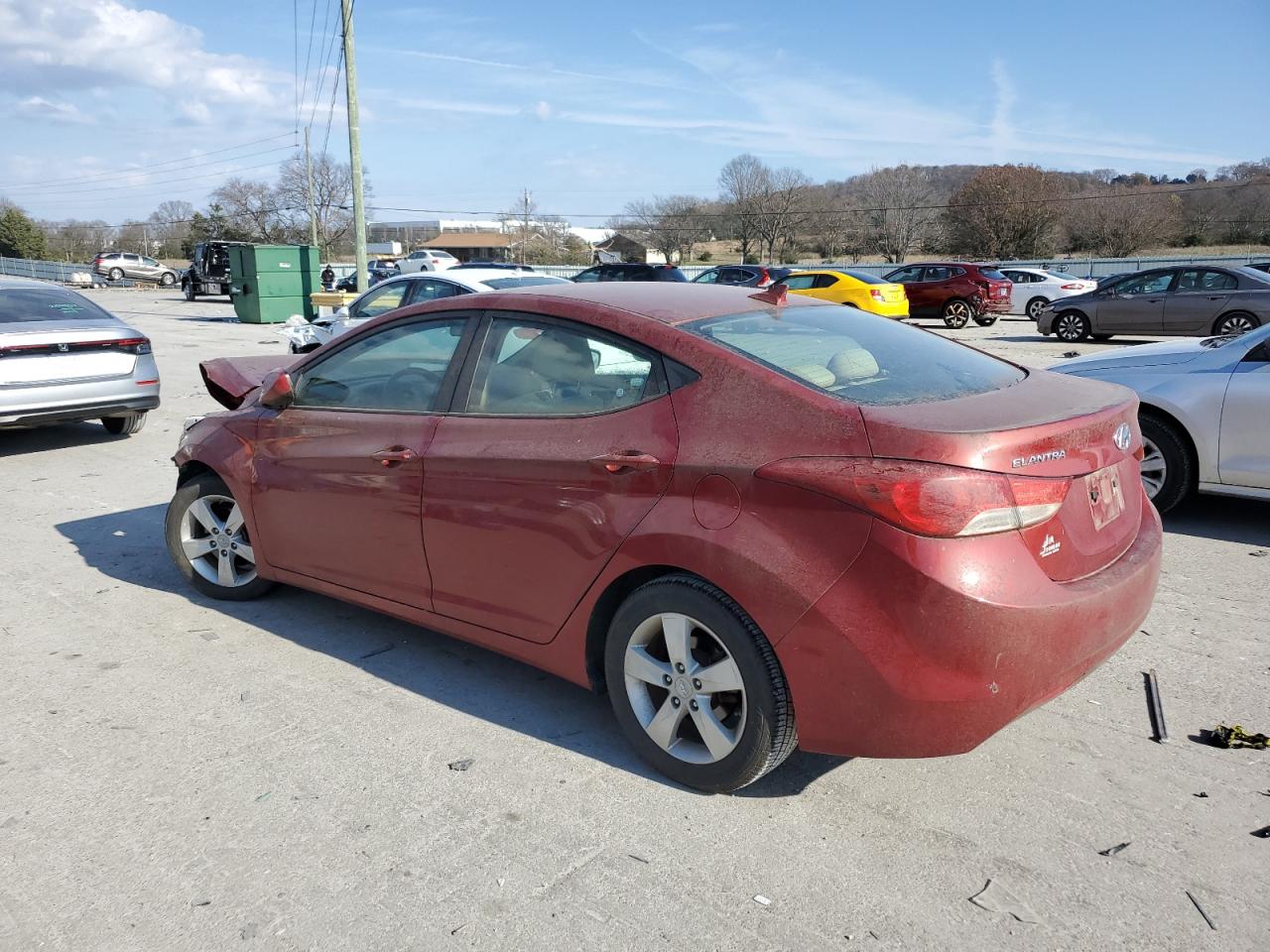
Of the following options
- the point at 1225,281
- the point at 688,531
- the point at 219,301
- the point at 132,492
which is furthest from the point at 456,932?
the point at 219,301

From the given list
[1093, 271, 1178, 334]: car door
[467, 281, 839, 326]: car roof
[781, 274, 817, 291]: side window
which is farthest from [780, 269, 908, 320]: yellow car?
[467, 281, 839, 326]: car roof

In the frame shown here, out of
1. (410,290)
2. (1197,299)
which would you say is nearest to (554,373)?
(410,290)

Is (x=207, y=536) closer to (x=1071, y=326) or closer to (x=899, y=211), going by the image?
(x=1071, y=326)

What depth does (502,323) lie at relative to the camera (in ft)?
12.5

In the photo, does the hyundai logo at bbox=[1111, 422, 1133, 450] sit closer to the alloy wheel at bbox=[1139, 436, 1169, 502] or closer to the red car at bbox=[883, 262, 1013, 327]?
the alloy wheel at bbox=[1139, 436, 1169, 502]

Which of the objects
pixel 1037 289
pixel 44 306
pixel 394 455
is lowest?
pixel 394 455

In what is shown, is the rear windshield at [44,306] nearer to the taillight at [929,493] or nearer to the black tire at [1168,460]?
the taillight at [929,493]

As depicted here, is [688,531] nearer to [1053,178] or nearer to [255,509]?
[255,509]

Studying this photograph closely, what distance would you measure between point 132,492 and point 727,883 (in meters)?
6.35

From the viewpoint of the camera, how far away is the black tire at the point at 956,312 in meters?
24.6

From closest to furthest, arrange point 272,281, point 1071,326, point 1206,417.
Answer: point 1206,417
point 1071,326
point 272,281

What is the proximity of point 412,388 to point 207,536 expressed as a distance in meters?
1.80

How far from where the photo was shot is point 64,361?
8.54 metres

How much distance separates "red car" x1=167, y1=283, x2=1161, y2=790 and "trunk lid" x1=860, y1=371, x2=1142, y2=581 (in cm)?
1
